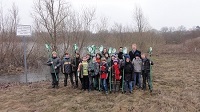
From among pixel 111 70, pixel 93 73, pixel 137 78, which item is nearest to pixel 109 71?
pixel 111 70

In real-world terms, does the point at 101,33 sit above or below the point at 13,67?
above

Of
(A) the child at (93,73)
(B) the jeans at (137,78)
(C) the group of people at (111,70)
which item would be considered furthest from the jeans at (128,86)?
(A) the child at (93,73)

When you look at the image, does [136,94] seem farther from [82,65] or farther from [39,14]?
[39,14]

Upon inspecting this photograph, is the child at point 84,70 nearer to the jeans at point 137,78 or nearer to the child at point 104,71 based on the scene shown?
the child at point 104,71

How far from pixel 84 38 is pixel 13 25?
17.5 ft

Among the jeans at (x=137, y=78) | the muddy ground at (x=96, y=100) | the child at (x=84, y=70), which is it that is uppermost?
the child at (x=84, y=70)

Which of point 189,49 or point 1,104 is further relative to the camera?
point 189,49

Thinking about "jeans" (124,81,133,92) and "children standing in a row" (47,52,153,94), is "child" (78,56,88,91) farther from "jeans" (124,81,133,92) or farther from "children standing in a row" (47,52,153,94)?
"jeans" (124,81,133,92)

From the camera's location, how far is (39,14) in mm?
16453

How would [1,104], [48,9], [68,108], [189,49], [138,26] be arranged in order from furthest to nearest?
[189,49]
[138,26]
[48,9]
[1,104]
[68,108]

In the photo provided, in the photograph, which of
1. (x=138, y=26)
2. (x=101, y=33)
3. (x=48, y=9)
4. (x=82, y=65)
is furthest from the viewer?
(x=138, y=26)

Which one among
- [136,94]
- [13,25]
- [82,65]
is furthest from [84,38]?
[136,94]

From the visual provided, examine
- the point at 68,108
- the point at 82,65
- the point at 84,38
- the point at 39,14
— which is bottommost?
the point at 68,108

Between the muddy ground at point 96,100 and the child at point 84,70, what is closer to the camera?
the muddy ground at point 96,100
